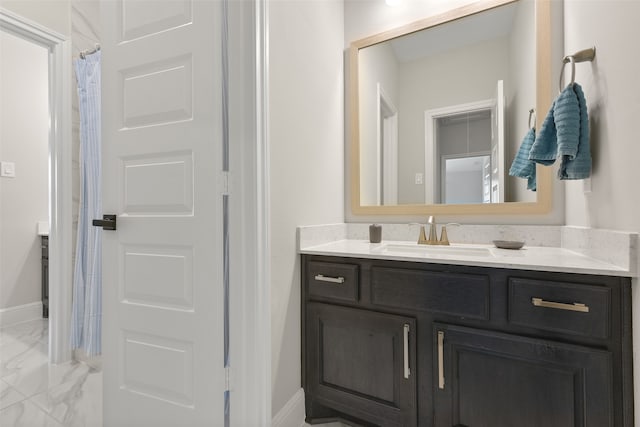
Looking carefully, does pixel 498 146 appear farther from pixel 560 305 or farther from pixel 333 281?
pixel 333 281

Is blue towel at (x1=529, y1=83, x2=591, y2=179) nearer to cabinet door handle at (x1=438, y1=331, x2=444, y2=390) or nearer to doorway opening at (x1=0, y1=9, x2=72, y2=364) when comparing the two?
cabinet door handle at (x1=438, y1=331, x2=444, y2=390)

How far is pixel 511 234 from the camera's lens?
1559 mm

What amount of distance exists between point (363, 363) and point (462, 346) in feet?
1.39

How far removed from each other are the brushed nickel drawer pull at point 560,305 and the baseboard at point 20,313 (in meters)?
3.94

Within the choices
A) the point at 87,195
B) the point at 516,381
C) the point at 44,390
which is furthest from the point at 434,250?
the point at 44,390

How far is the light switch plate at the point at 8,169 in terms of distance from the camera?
8.96ft

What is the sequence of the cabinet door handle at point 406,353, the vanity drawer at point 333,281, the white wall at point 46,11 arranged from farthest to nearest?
the white wall at point 46,11 → the vanity drawer at point 333,281 → the cabinet door handle at point 406,353

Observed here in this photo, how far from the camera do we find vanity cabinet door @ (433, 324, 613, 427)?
94cm

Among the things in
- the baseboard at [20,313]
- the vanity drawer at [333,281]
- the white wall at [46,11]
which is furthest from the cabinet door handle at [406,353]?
the baseboard at [20,313]

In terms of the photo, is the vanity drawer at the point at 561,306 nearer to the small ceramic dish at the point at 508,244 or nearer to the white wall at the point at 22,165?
the small ceramic dish at the point at 508,244

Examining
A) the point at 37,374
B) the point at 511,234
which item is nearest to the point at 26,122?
the point at 37,374

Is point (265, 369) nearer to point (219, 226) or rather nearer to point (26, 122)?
point (219, 226)

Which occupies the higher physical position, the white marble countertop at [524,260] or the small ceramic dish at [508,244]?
the small ceramic dish at [508,244]

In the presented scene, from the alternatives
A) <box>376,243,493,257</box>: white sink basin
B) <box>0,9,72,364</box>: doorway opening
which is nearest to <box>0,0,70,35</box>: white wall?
<box>0,9,72,364</box>: doorway opening
